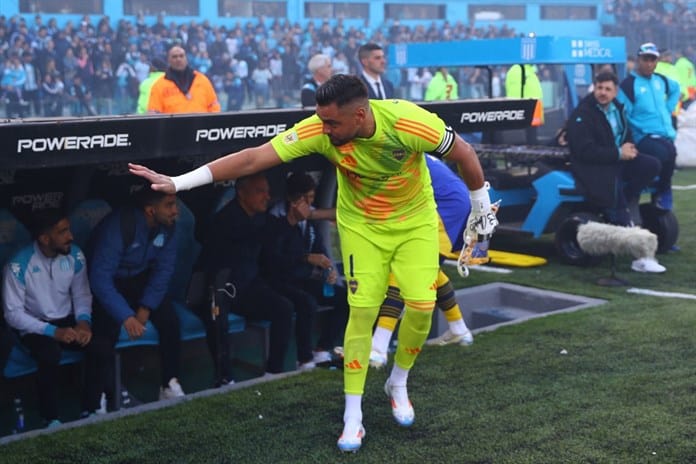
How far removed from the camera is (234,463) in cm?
482

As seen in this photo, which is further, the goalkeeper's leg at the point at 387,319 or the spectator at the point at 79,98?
the spectator at the point at 79,98

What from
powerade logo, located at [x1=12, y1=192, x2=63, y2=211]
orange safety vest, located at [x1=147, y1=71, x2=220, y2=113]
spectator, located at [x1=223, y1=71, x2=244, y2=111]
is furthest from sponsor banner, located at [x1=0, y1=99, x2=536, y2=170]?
spectator, located at [x1=223, y1=71, x2=244, y2=111]

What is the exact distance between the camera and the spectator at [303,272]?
6.63 metres

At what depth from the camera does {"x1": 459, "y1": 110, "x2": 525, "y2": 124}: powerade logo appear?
702 centimetres

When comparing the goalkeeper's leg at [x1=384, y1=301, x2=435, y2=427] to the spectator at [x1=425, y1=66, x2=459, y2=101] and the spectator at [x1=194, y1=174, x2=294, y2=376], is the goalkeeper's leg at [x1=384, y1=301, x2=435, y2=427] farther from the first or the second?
the spectator at [x1=425, y1=66, x2=459, y2=101]

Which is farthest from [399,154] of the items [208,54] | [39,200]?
[208,54]

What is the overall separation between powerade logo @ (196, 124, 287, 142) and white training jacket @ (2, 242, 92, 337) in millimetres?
1065

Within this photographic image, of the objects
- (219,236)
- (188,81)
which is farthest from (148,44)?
(219,236)

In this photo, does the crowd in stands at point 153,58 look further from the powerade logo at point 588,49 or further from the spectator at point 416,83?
the powerade logo at point 588,49

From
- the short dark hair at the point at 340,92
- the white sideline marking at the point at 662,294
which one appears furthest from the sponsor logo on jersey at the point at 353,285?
the white sideline marking at the point at 662,294

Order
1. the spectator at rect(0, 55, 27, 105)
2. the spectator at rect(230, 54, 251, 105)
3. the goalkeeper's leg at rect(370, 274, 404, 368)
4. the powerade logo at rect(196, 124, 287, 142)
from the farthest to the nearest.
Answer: the spectator at rect(230, 54, 251, 105)
the spectator at rect(0, 55, 27, 105)
the goalkeeper's leg at rect(370, 274, 404, 368)
the powerade logo at rect(196, 124, 287, 142)

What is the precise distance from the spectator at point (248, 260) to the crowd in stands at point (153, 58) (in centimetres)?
1281

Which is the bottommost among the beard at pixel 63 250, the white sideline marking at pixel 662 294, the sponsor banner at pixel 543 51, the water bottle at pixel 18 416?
the white sideline marking at pixel 662 294

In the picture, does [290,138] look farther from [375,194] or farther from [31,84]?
[31,84]
